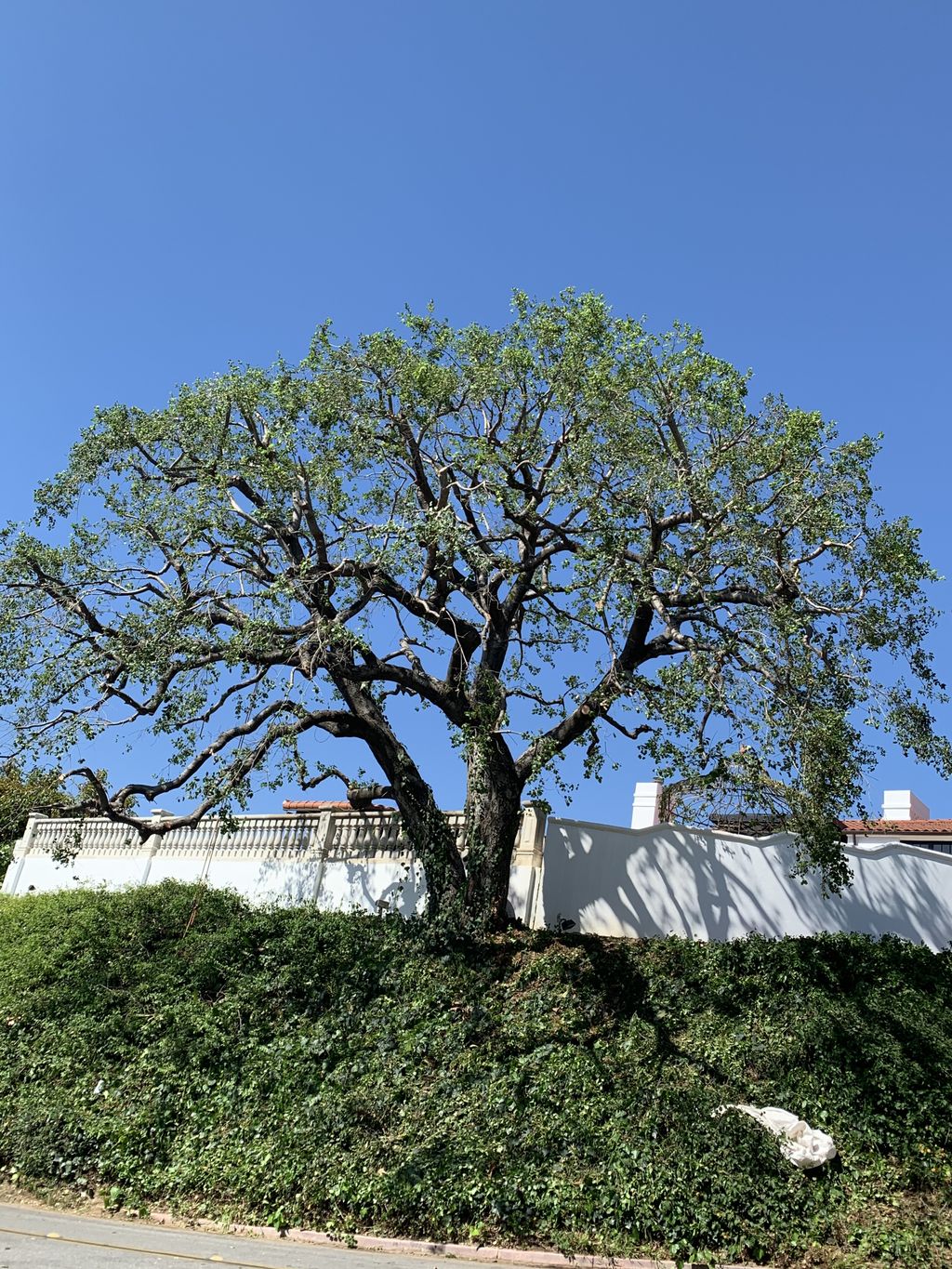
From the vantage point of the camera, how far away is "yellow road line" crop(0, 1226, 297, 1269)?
713 cm

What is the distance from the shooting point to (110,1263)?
22.6 feet

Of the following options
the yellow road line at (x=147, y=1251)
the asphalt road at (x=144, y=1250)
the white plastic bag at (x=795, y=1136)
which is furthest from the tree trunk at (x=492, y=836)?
the yellow road line at (x=147, y=1251)

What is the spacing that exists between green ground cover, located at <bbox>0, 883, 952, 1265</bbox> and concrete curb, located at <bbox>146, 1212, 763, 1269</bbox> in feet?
0.40

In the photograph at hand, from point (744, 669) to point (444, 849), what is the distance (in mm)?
4672

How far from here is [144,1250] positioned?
7387 mm

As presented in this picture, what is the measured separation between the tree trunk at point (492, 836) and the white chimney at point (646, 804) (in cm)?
868

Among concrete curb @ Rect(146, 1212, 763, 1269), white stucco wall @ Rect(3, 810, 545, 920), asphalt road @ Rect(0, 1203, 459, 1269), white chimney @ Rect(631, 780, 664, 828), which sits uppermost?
white chimney @ Rect(631, 780, 664, 828)

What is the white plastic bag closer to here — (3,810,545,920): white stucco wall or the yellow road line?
the yellow road line

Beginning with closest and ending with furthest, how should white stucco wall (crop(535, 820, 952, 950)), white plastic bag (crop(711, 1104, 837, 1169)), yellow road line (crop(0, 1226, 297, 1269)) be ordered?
yellow road line (crop(0, 1226, 297, 1269)) → white plastic bag (crop(711, 1104, 837, 1169)) → white stucco wall (crop(535, 820, 952, 950))

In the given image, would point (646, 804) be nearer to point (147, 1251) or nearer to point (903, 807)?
point (903, 807)

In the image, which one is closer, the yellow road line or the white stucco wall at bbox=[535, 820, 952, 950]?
the yellow road line

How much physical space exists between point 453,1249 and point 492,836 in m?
5.93

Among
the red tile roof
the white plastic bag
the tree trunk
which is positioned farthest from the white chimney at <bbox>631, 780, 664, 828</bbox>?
the white plastic bag

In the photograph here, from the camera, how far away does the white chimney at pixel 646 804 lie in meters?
21.4
